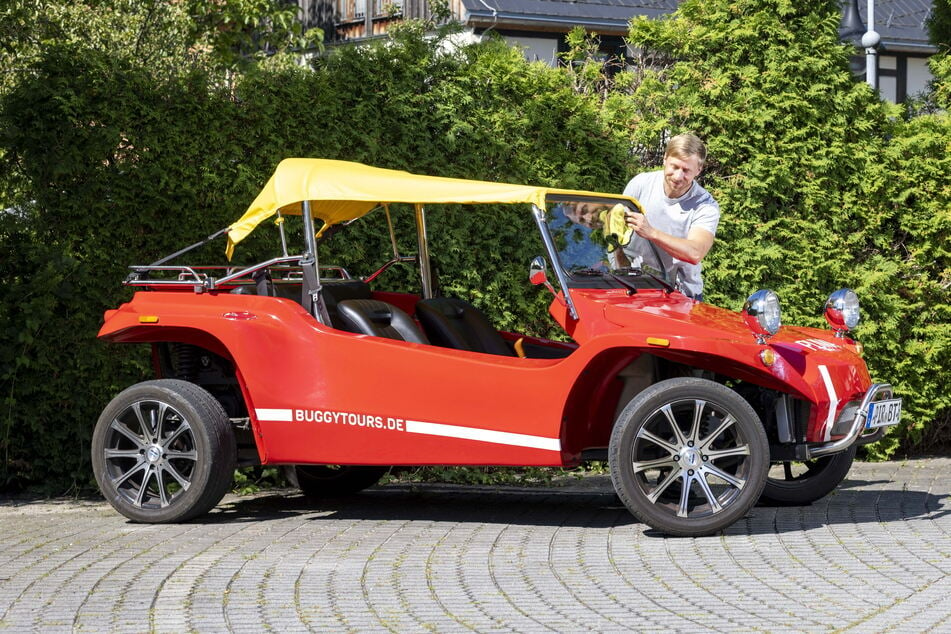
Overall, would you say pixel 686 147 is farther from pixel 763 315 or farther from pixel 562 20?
pixel 562 20

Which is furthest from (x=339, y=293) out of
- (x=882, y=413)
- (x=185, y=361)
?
(x=882, y=413)

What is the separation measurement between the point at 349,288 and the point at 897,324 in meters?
4.33

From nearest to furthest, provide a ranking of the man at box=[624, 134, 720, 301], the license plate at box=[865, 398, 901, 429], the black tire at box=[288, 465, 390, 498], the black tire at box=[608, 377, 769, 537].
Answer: the black tire at box=[608, 377, 769, 537] → the license plate at box=[865, 398, 901, 429] → the man at box=[624, 134, 720, 301] → the black tire at box=[288, 465, 390, 498]

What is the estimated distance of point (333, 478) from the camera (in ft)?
29.5

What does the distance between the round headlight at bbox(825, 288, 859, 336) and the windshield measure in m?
0.97

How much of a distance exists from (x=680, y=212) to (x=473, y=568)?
301 centimetres

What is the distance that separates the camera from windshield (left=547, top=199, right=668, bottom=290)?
7.72 metres

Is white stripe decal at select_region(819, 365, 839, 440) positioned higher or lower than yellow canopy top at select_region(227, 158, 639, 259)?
lower

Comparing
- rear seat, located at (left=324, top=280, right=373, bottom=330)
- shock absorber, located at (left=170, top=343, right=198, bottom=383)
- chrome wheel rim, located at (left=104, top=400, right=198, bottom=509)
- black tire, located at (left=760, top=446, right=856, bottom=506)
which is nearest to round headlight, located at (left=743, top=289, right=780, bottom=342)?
black tire, located at (left=760, top=446, right=856, bottom=506)

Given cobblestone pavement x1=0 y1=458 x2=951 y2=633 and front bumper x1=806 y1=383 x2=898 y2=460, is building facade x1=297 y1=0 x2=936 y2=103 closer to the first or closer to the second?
cobblestone pavement x1=0 y1=458 x2=951 y2=633

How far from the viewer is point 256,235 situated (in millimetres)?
9250

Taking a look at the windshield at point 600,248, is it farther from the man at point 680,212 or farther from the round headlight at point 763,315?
the round headlight at point 763,315

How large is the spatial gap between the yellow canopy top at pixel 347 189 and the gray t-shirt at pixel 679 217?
1.28ft

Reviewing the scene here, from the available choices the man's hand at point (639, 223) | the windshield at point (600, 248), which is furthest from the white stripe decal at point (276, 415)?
the man's hand at point (639, 223)
